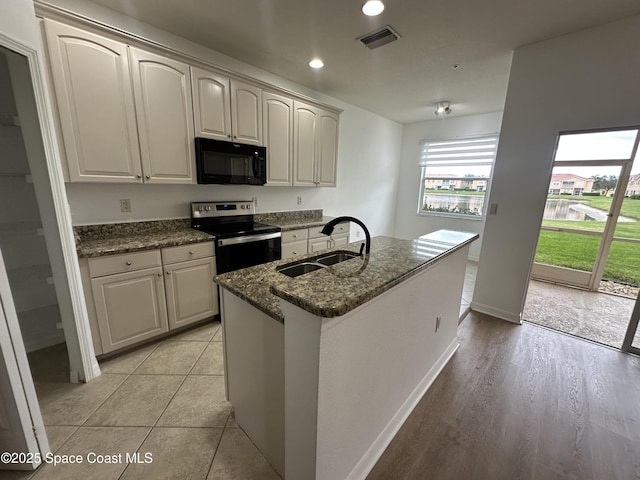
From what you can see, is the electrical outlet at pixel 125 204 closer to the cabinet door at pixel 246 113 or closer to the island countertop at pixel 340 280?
the cabinet door at pixel 246 113

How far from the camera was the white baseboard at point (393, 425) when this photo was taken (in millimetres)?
1261

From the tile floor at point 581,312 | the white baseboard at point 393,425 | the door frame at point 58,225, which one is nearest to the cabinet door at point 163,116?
the door frame at point 58,225

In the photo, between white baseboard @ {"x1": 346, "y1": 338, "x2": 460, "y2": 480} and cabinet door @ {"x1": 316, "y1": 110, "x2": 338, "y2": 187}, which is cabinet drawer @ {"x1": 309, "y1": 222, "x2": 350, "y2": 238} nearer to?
cabinet door @ {"x1": 316, "y1": 110, "x2": 338, "y2": 187}

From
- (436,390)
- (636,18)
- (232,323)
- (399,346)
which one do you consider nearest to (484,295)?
(436,390)

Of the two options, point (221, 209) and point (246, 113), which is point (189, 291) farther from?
point (246, 113)

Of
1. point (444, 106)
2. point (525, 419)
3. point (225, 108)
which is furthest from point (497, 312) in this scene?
point (225, 108)

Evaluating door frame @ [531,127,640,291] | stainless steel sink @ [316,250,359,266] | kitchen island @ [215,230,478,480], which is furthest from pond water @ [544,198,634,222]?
stainless steel sink @ [316,250,359,266]

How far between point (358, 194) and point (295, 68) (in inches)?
93.5

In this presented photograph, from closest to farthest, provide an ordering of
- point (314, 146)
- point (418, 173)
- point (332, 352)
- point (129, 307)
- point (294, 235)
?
point (332, 352), point (129, 307), point (294, 235), point (314, 146), point (418, 173)

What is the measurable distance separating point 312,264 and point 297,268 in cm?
9

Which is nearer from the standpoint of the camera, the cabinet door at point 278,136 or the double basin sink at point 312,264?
the double basin sink at point 312,264

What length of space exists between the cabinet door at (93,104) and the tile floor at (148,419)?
145 centimetres

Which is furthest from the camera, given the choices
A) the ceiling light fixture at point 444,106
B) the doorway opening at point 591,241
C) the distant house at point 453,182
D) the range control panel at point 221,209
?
the distant house at point 453,182

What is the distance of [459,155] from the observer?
4.98 metres
